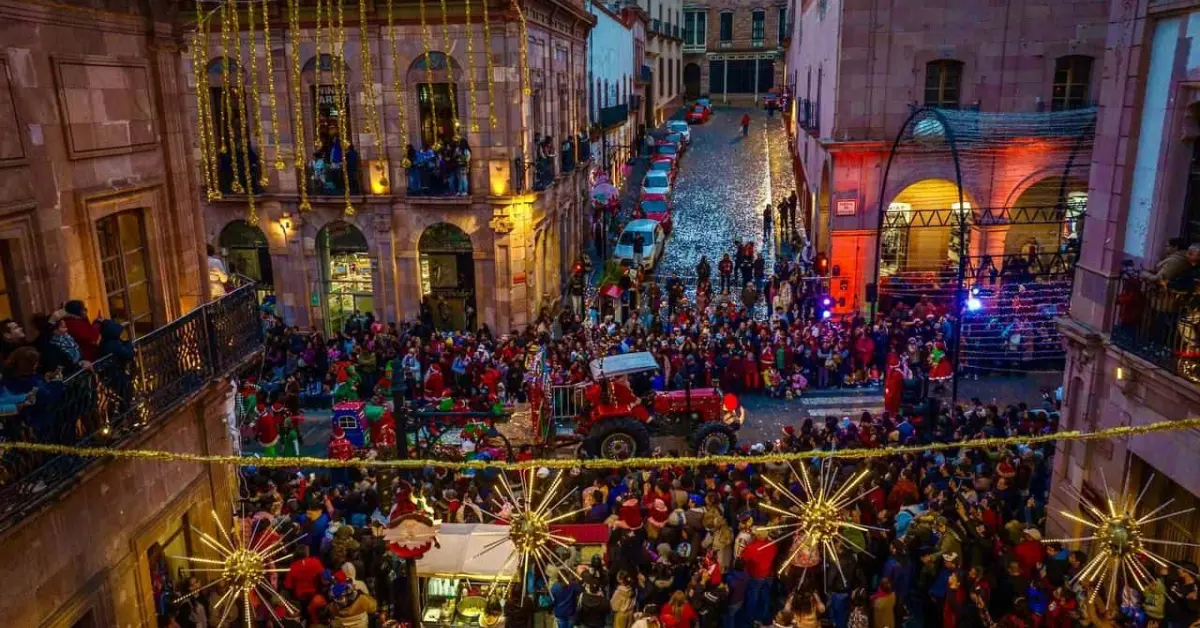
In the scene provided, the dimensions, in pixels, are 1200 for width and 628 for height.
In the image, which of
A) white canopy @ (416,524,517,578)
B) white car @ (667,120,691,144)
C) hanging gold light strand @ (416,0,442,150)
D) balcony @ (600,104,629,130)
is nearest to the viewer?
white canopy @ (416,524,517,578)

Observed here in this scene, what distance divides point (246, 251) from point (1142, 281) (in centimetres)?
2256

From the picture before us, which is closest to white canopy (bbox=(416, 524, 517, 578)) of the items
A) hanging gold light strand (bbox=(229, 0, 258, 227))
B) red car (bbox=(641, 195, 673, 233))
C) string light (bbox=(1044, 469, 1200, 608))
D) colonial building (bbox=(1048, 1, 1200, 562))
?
string light (bbox=(1044, 469, 1200, 608))

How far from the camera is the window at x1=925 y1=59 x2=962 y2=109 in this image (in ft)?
79.4

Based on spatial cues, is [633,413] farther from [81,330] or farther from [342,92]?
[342,92]

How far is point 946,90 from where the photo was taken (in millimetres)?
24344

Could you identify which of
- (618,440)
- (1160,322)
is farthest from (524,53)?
(1160,322)

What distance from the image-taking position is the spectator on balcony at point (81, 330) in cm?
882

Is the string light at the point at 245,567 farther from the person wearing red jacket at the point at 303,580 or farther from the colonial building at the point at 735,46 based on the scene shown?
the colonial building at the point at 735,46

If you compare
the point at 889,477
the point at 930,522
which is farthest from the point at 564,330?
the point at 930,522

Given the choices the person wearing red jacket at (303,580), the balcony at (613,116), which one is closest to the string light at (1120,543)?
the person wearing red jacket at (303,580)

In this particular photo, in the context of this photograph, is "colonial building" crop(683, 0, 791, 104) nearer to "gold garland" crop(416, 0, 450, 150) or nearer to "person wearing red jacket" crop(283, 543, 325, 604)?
"gold garland" crop(416, 0, 450, 150)

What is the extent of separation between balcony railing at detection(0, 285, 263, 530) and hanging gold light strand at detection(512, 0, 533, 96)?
12.2 meters

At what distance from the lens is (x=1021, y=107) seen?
24250 millimetres

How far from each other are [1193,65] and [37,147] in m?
13.0
